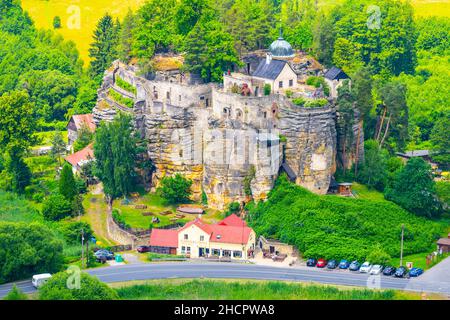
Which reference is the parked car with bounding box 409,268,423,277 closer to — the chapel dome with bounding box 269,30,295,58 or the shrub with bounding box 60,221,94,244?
the shrub with bounding box 60,221,94,244

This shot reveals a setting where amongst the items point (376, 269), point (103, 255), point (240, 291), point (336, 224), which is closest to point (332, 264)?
point (376, 269)

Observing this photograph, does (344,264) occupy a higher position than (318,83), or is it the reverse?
(318,83)

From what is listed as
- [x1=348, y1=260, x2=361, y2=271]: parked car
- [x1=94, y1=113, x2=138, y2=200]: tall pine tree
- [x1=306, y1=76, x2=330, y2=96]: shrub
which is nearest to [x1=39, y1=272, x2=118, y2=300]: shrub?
[x1=348, y1=260, x2=361, y2=271]: parked car

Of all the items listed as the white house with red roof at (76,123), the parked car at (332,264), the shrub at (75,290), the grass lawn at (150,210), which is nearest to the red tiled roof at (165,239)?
the grass lawn at (150,210)

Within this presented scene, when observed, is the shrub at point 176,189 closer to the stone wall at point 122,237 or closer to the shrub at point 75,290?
the stone wall at point 122,237

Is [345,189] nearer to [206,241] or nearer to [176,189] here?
[176,189]

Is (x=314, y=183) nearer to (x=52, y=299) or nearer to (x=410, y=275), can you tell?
(x=410, y=275)
